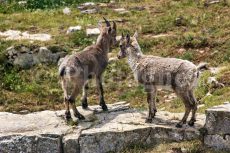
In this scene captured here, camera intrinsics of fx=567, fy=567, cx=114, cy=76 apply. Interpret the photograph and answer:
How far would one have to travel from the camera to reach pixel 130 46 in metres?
16.3

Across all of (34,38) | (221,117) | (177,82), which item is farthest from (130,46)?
(34,38)

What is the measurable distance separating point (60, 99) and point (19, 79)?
220cm

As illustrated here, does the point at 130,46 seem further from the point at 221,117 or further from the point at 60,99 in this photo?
the point at 60,99

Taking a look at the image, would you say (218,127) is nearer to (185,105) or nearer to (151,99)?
(185,105)

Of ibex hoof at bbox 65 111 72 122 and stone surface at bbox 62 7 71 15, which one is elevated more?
stone surface at bbox 62 7 71 15

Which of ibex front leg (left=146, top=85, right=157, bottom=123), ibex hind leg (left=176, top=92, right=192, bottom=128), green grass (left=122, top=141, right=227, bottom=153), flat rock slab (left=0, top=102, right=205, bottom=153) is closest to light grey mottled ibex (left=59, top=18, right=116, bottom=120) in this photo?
flat rock slab (left=0, top=102, right=205, bottom=153)

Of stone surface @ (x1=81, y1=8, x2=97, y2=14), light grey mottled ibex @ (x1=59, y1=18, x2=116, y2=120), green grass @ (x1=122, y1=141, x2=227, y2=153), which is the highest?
light grey mottled ibex @ (x1=59, y1=18, x2=116, y2=120)

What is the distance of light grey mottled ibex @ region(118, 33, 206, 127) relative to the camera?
570 inches

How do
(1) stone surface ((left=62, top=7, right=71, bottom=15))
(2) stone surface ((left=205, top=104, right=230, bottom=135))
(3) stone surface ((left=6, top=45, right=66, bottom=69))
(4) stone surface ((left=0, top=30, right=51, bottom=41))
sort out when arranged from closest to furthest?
(2) stone surface ((left=205, top=104, right=230, bottom=135)), (3) stone surface ((left=6, top=45, right=66, bottom=69)), (4) stone surface ((left=0, top=30, right=51, bottom=41)), (1) stone surface ((left=62, top=7, right=71, bottom=15))

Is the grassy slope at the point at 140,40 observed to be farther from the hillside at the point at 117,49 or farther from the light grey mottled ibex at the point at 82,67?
the light grey mottled ibex at the point at 82,67

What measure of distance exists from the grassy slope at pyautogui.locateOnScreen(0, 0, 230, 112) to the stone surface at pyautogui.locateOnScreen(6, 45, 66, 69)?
42 cm

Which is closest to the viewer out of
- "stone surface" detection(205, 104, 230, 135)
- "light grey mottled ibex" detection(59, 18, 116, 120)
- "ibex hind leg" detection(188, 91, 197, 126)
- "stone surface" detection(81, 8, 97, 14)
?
"stone surface" detection(205, 104, 230, 135)

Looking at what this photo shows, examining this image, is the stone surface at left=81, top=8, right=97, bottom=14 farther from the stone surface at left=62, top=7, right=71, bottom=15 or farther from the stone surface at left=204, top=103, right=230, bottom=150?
the stone surface at left=204, top=103, right=230, bottom=150

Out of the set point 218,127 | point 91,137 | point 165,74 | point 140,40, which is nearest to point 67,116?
point 91,137
